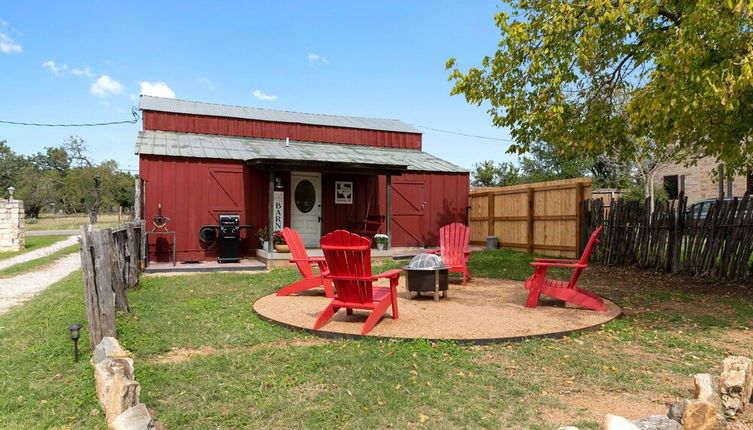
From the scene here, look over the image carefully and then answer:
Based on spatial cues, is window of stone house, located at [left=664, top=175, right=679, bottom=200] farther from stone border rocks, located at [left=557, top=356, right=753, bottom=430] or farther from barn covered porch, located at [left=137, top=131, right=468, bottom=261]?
stone border rocks, located at [left=557, top=356, right=753, bottom=430]

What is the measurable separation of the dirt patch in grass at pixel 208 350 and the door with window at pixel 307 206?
803 centimetres

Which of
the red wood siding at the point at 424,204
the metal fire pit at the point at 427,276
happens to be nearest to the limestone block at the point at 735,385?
the metal fire pit at the point at 427,276

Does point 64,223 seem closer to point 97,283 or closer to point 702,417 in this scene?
point 97,283

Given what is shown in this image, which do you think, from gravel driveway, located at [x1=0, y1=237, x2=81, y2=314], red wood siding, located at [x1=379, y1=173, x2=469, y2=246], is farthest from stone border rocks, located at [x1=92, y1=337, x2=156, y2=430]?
red wood siding, located at [x1=379, y1=173, x2=469, y2=246]

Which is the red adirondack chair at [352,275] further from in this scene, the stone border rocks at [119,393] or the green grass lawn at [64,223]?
the green grass lawn at [64,223]

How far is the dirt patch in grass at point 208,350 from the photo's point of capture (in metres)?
3.76

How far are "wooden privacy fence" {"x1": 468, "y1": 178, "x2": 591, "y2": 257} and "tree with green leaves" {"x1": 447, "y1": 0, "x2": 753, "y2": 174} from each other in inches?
121

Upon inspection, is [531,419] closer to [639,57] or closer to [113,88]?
[639,57]

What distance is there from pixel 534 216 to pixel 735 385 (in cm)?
950

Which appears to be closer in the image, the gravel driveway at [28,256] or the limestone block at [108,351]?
the limestone block at [108,351]

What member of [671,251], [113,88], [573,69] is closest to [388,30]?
[573,69]

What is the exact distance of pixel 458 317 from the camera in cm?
502

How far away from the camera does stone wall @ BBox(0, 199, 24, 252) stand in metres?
14.3

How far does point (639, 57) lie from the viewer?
657cm
